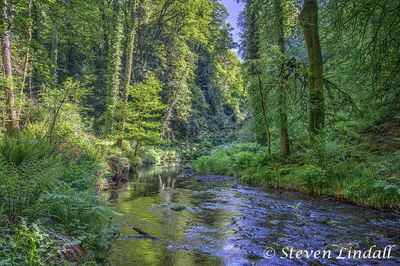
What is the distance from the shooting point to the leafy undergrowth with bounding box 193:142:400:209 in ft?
20.1

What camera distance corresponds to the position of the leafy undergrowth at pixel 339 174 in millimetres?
6133

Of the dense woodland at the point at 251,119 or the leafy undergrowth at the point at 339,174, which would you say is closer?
the dense woodland at the point at 251,119

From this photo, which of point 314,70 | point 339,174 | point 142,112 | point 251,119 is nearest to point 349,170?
point 339,174

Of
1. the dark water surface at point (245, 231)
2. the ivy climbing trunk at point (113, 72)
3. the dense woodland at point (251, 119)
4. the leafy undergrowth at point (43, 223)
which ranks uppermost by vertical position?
the ivy climbing trunk at point (113, 72)

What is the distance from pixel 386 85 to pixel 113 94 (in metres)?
16.2

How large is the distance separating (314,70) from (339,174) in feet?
11.0

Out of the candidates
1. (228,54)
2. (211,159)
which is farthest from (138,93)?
(228,54)

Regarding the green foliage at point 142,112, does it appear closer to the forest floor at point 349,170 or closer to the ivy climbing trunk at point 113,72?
the ivy climbing trunk at point 113,72

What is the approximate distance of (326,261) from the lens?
12.0 feet

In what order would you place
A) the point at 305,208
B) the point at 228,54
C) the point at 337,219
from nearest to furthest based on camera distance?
the point at 337,219 → the point at 305,208 → the point at 228,54

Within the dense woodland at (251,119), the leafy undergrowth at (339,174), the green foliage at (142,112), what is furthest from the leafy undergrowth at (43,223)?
the green foliage at (142,112)

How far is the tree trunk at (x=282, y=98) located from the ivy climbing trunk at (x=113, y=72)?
36.3 feet

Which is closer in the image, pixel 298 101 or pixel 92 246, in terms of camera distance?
pixel 92 246

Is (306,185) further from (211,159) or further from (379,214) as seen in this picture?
(211,159)
